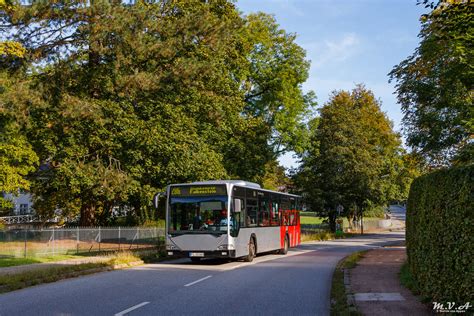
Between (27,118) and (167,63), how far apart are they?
8.24 meters

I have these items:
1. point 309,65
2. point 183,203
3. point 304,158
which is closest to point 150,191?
point 183,203

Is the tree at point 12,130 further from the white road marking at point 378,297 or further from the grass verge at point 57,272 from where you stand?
the white road marking at point 378,297

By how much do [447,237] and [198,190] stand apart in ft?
40.6

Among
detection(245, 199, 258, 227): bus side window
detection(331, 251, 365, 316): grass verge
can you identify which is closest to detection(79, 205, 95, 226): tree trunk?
detection(245, 199, 258, 227): bus side window

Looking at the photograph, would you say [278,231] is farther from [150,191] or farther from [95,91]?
[95,91]

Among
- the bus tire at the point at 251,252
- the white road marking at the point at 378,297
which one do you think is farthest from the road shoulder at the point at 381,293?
the bus tire at the point at 251,252

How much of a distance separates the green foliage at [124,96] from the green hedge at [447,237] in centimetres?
1780

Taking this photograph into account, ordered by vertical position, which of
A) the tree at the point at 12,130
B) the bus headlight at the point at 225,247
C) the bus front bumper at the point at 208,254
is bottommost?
the bus front bumper at the point at 208,254

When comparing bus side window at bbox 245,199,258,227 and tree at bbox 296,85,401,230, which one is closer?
bus side window at bbox 245,199,258,227

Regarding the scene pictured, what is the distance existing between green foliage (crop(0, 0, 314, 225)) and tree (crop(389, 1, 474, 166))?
34.9 ft

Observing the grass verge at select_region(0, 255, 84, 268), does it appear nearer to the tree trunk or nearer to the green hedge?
the tree trunk

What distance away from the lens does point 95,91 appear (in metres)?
27.8

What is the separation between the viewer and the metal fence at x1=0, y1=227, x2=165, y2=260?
21.1m

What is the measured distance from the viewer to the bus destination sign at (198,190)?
1895 cm
